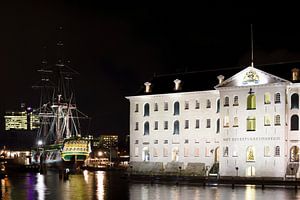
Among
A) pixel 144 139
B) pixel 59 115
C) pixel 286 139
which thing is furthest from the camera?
pixel 59 115

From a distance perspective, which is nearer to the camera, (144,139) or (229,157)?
(229,157)

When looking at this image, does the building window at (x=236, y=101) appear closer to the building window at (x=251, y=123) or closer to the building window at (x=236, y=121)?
the building window at (x=236, y=121)

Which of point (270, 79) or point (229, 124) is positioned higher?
point (270, 79)

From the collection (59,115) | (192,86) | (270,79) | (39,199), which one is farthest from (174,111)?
(59,115)

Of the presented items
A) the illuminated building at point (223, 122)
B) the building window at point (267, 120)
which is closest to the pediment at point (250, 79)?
the illuminated building at point (223, 122)

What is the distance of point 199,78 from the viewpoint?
285 ft

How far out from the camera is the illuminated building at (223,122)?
74.7 metres

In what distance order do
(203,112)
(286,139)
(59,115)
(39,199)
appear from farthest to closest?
(59,115)
(203,112)
(286,139)
(39,199)

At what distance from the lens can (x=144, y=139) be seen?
88875 mm

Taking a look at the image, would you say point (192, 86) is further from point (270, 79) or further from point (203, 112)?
point (270, 79)

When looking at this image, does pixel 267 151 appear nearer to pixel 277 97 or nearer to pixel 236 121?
pixel 236 121

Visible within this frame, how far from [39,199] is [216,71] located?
136 feet

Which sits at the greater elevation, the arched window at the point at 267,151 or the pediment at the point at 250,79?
the pediment at the point at 250,79

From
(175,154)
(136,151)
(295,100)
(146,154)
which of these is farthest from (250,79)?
(136,151)
